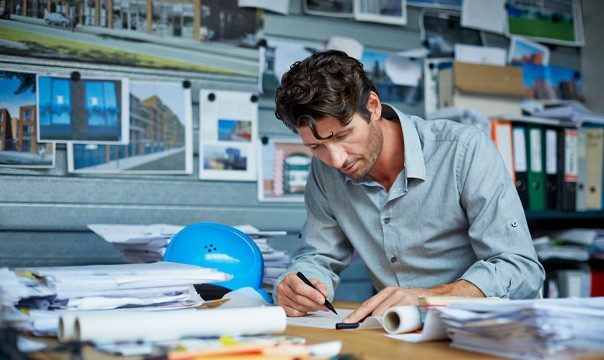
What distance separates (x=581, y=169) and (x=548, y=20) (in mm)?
761

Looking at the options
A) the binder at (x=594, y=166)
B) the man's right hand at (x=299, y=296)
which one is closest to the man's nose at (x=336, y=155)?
the man's right hand at (x=299, y=296)

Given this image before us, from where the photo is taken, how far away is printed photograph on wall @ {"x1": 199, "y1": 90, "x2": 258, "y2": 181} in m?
2.67

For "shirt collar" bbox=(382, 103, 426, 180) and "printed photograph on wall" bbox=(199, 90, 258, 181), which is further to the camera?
"printed photograph on wall" bbox=(199, 90, 258, 181)

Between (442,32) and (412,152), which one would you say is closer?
(412,152)

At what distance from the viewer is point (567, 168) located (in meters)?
3.13

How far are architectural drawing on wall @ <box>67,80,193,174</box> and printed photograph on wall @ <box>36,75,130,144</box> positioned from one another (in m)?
0.03

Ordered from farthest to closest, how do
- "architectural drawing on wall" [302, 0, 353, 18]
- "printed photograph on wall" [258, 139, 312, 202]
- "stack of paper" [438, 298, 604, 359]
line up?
"architectural drawing on wall" [302, 0, 353, 18] → "printed photograph on wall" [258, 139, 312, 202] → "stack of paper" [438, 298, 604, 359]

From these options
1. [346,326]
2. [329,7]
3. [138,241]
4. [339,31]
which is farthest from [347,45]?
[346,326]

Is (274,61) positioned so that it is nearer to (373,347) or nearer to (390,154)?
(390,154)

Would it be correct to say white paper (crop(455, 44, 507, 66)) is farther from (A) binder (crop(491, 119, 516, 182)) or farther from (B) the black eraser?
(B) the black eraser

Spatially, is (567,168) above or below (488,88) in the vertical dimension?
below

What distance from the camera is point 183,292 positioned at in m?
1.49

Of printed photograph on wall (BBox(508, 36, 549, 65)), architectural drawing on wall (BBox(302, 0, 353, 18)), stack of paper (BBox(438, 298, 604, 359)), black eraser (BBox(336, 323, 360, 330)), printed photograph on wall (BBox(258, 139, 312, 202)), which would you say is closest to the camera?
stack of paper (BBox(438, 298, 604, 359))

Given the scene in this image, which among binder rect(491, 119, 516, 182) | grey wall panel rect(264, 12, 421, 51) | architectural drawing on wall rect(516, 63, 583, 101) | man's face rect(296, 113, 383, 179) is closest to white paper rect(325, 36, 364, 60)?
grey wall panel rect(264, 12, 421, 51)
